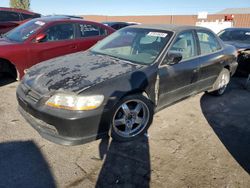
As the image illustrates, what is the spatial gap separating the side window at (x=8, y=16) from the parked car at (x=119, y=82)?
6.97 m

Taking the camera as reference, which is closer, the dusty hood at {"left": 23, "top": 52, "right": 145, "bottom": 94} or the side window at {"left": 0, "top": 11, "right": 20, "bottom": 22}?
the dusty hood at {"left": 23, "top": 52, "right": 145, "bottom": 94}

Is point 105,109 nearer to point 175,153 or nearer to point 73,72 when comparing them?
point 73,72

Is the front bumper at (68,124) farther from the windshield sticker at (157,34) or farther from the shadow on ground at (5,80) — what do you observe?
the shadow on ground at (5,80)

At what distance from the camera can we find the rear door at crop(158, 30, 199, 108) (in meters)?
3.67

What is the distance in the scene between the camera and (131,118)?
3.42 m

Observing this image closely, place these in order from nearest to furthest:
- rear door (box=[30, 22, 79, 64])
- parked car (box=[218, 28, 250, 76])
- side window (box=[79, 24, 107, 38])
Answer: rear door (box=[30, 22, 79, 64]), side window (box=[79, 24, 107, 38]), parked car (box=[218, 28, 250, 76])

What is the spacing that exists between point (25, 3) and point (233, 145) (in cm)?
3994

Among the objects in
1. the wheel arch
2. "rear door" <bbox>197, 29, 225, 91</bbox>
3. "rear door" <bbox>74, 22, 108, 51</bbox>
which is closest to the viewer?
A: "rear door" <bbox>197, 29, 225, 91</bbox>

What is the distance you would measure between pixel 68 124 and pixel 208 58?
302cm

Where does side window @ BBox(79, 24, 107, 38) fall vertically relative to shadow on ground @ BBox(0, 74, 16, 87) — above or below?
above

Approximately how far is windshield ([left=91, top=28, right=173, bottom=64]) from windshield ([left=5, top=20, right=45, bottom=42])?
1.97 m

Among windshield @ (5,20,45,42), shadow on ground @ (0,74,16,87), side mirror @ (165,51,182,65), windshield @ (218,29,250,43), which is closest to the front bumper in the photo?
side mirror @ (165,51,182,65)

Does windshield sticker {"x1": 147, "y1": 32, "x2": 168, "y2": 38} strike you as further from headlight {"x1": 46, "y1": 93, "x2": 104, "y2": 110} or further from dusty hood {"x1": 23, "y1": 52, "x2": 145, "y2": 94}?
headlight {"x1": 46, "y1": 93, "x2": 104, "y2": 110}

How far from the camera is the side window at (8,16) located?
31.0 ft
